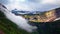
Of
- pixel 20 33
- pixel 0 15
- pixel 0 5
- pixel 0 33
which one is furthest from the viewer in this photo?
pixel 0 5

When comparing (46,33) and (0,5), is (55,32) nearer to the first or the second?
(46,33)

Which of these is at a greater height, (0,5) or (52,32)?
(0,5)

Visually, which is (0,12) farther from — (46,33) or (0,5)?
(46,33)

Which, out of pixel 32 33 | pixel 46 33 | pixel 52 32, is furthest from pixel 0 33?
pixel 52 32

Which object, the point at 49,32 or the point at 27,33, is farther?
the point at 49,32

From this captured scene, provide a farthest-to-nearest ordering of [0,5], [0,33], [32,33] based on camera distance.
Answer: [0,5] → [32,33] → [0,33]

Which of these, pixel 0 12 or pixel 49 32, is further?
pixel 49 32

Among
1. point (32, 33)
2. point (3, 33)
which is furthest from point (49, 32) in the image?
point (3, 33)

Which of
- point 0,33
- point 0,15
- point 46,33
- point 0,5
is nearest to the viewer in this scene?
point 0,33

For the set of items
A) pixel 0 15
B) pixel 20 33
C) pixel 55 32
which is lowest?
pixel 55 32
